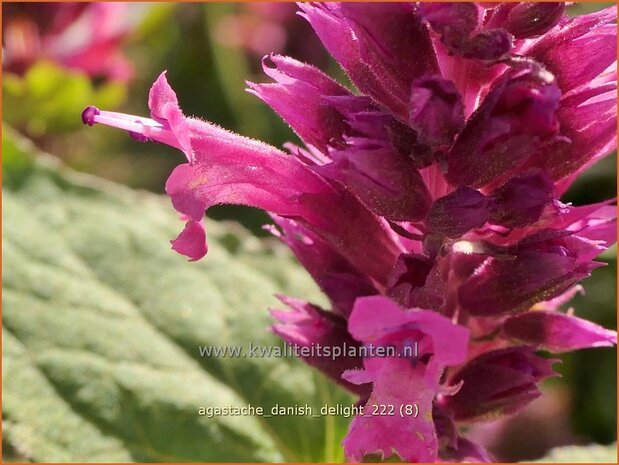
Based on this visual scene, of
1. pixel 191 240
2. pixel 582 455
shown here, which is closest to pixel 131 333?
pixel 191 240

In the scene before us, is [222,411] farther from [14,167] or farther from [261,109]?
[261,109]

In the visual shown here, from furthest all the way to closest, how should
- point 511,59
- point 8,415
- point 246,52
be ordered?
point 246,52 < point 8,415 < point 511,59

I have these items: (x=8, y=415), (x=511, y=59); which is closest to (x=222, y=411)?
(x=8, y=415)

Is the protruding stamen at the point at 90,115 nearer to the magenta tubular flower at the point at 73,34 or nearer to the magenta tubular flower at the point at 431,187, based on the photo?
the magenta tubular flower at the point at 431,187

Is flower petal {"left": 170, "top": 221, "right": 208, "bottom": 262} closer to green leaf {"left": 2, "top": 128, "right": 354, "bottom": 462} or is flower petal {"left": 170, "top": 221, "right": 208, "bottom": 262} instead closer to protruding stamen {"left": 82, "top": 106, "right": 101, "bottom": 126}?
protruding stamen {"left": 82, "top": 106, "right": 101, "bottom": 126}

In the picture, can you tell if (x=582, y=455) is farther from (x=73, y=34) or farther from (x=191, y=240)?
(x=73, y=34)

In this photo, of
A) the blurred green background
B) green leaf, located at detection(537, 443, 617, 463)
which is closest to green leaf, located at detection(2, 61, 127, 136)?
the blurred green background

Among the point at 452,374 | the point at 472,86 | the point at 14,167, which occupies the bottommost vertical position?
the point at 452,374
